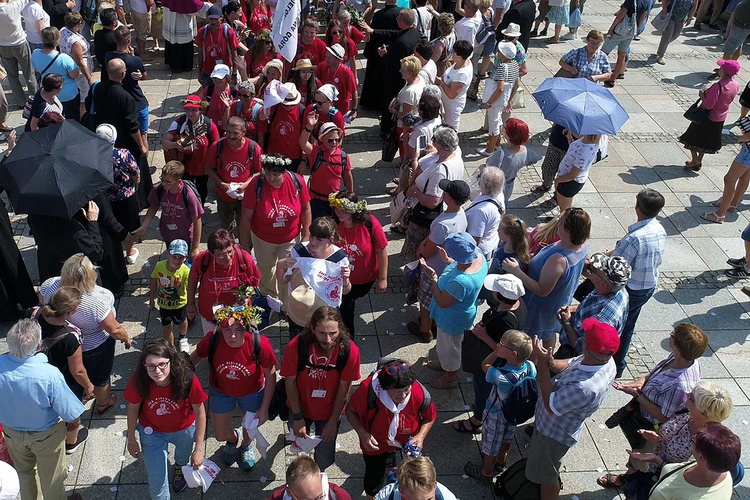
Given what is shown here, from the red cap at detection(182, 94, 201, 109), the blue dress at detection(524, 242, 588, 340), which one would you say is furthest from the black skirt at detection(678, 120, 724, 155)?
the red cap at detection(182, 94, 201, 109)

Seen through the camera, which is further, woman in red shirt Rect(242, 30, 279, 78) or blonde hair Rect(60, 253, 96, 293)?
woman in red shirt Rect(242, 30, 279, 78)

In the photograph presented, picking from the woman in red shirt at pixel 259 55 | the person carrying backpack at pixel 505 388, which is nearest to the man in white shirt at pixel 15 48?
the woman in red shirt at pixel 259 55

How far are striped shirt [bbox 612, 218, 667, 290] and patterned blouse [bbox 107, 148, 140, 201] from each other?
4.87 m

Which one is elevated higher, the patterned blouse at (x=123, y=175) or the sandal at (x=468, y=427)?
the patterned blouse at (x=123, y=175)

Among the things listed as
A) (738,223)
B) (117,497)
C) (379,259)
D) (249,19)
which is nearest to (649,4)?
(738,223)

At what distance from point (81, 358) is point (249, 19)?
27.5 ft

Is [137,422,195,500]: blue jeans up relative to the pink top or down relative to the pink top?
down

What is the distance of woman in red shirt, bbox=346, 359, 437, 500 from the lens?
15.7 feet

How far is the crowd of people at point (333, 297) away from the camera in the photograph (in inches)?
191

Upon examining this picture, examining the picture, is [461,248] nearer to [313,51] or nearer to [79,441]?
[79,441]

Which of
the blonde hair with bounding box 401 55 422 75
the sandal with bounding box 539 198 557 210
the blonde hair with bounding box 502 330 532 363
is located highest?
the blonde hair with bounding box 401 55 422 75

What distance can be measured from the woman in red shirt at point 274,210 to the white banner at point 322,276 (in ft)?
2.86

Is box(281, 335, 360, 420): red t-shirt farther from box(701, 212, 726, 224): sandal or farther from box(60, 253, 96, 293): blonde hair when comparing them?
box(701, 212, 726, 224): sandal

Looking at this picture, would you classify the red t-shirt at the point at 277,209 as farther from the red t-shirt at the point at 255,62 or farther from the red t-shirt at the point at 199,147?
the red t-shirt at the point at 255,62
